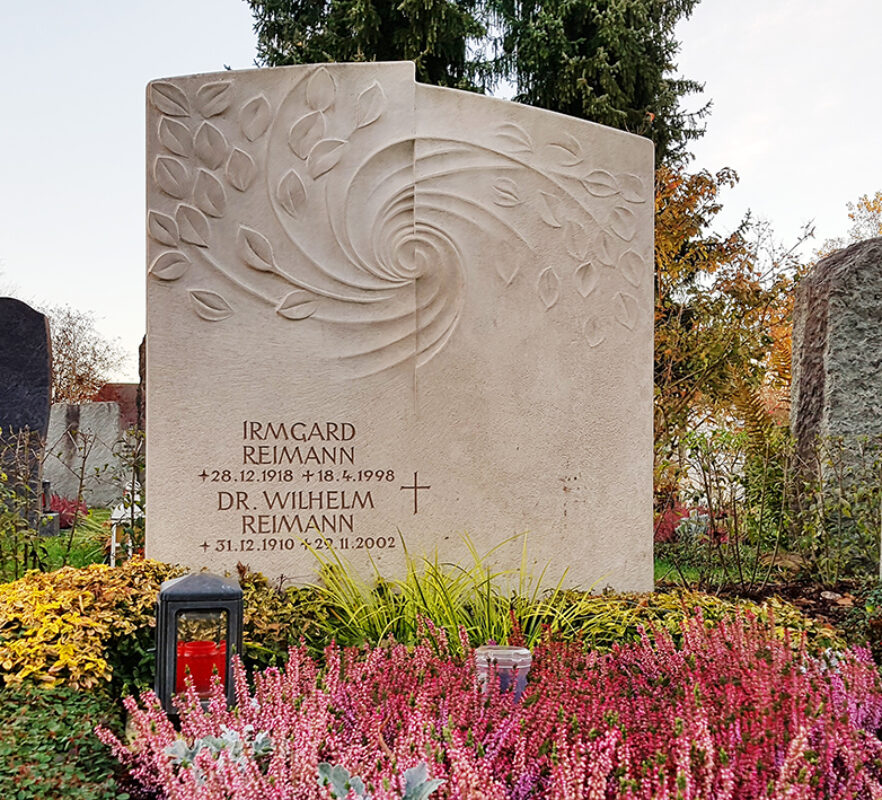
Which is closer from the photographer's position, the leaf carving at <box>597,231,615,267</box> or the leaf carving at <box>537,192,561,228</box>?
the leaf carving at <box>537,192,561,228</box>

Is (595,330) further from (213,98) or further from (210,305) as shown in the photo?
(213,98)

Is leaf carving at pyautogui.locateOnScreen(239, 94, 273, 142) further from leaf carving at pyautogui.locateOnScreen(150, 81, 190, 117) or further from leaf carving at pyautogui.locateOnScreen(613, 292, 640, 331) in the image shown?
leaf carving at pyautogui.locateOnScreen(613, 292, 640, 331)

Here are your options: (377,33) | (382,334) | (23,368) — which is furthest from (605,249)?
(377,33)

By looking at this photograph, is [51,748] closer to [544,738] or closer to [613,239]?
[544,738]

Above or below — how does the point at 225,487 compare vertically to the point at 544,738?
above

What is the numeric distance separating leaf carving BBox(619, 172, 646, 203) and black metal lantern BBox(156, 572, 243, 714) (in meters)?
3.42

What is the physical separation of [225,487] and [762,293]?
990 centimetres

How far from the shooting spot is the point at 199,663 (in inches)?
126

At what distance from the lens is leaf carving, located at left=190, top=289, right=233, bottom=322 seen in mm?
Answer: 4660

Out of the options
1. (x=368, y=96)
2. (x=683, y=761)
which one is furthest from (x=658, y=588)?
(x=683, y=761)

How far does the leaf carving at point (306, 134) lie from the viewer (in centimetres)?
480

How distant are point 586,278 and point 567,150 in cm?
76

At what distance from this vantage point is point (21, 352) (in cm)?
885

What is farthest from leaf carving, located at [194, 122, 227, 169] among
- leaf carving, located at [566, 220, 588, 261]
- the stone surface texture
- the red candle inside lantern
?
the stone surface texture
